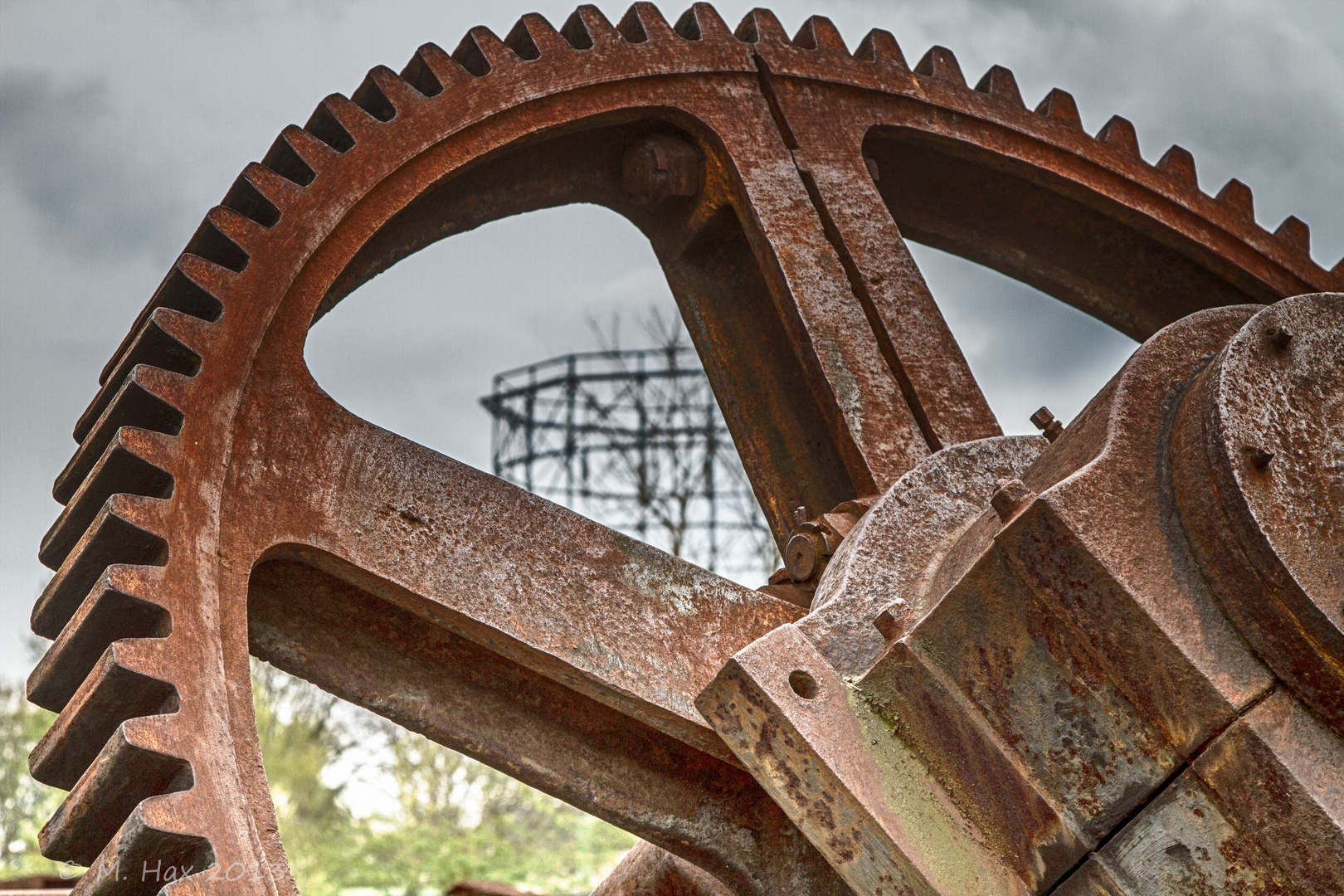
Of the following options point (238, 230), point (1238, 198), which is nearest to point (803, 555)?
point (238, 230)

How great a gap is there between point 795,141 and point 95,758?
2142 mm

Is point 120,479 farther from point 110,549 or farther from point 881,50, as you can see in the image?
point 881,50

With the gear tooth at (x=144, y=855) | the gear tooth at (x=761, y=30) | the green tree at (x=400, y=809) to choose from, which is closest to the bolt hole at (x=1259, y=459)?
the gear tooth at (x=144, y=855)

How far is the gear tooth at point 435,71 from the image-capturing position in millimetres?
2836

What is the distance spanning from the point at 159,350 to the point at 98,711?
70 cm

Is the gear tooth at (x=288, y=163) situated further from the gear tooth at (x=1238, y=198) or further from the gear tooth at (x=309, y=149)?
the gear tooth at (x=1238, y=198)

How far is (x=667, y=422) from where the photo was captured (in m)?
17.3

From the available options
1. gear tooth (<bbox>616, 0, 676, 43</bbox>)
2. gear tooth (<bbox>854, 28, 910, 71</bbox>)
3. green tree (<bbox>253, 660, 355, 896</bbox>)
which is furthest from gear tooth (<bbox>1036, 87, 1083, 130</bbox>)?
green tree (<bbox>253, 660, 355, 896</bbox>)

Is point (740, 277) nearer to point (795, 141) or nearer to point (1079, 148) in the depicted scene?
point (795, 141)

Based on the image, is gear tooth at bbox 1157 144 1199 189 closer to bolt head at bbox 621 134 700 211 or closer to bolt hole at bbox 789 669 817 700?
bolt head at bbox 621 134 700 211

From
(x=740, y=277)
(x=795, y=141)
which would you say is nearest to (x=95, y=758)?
(x=740, y=277)

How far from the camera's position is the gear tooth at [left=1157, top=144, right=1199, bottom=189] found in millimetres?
3740

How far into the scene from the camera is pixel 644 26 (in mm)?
3188

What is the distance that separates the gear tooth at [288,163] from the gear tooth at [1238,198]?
256cm
